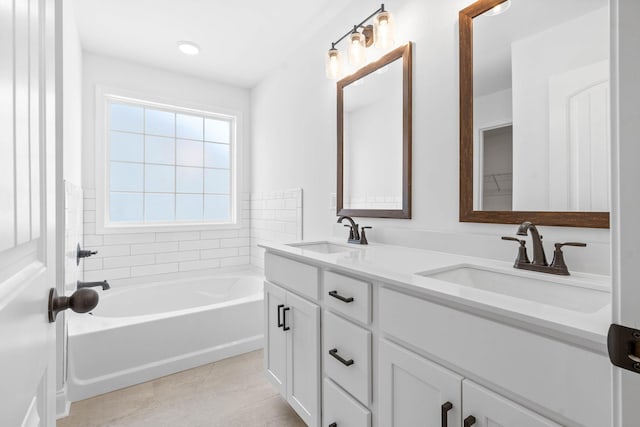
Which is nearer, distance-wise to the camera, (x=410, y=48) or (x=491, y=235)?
(x=491, y=235)

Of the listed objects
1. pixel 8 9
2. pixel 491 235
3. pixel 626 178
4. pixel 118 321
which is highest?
pixel 8 9

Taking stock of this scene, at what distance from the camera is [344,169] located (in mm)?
2092

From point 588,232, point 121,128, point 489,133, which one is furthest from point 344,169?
point 121,128

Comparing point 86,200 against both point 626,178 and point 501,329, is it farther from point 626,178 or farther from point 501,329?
point 626,178

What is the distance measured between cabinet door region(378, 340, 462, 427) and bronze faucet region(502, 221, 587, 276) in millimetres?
527

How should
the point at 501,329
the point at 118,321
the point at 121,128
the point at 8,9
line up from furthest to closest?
the point at 121,128, the point at 118,321, the point at 501,329, the point at 8,9

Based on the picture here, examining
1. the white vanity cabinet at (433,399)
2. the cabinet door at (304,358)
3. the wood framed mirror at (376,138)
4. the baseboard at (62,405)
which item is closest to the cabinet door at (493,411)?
the white vanity cabinet at (433,399)

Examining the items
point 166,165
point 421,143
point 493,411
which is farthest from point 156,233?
point 493,411

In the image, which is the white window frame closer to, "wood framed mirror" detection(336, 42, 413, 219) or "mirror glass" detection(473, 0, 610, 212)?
"wood framed mirror" detection(336, 42, 413, 219)

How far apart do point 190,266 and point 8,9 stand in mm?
3007

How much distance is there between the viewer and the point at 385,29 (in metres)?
1.65

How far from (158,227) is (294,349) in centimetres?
213

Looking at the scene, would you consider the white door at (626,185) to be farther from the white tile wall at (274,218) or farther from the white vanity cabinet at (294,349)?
the white tile wall at (274,218)

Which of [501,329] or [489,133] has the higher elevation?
[489,133]
